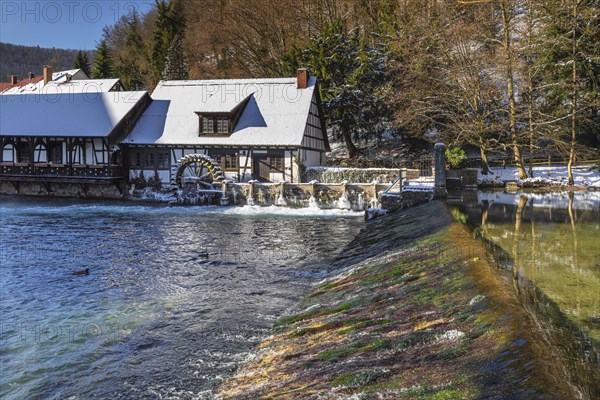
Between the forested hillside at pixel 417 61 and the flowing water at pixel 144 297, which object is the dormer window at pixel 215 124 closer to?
the forested hillside at pixel 417 61

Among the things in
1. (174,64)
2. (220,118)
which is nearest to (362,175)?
(220,118)

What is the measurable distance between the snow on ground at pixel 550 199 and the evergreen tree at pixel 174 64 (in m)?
37.3

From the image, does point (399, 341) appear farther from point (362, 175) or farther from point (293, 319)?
point (362, 175)

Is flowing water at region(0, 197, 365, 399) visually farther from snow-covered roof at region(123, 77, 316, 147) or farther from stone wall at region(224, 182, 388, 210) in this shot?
snow-covered roof at region(123, 77, 316, 147)

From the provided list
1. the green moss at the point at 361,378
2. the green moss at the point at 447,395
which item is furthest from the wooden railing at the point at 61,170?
the green moss at the point at 447,395

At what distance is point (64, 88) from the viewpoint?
3875 cm

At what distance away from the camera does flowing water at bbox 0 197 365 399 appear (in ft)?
22.8

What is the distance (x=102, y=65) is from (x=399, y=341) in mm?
63024

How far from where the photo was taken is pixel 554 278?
7.35 meters

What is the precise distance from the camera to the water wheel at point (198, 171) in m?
28.6

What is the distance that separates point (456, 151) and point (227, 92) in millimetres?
16538

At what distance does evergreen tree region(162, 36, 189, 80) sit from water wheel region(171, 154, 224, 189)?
2237cm

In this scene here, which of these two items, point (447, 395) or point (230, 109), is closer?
point (447, 395)

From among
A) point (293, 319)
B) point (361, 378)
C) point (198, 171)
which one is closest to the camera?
point (361, 378)
